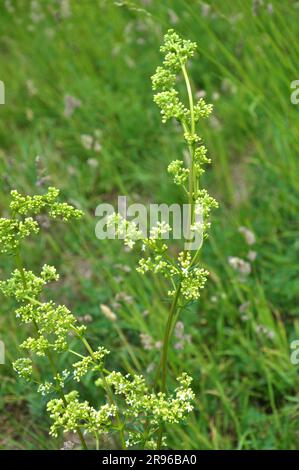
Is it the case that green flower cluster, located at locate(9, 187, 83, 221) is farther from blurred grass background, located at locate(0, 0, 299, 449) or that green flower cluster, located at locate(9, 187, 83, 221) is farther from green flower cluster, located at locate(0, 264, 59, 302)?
blurred grass background, located at locate(0, 0, 299, 449)

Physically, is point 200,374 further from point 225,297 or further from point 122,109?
point 122,109

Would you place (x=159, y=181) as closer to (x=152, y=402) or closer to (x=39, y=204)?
(x=39, y=204)

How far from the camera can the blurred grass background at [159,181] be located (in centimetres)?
239

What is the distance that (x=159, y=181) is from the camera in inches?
130

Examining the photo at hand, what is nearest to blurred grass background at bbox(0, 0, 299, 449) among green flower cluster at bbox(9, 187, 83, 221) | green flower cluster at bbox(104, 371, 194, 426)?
green flower cluster at bbox(104, 371, 194, 426)

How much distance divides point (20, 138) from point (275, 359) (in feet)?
6.57

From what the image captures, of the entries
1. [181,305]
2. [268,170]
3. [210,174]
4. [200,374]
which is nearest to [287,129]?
[268,170]

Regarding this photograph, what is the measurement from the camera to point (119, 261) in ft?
9.02

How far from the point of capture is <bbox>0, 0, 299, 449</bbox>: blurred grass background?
2.39 meters

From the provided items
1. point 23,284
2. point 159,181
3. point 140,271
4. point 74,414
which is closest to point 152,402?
point 74,414

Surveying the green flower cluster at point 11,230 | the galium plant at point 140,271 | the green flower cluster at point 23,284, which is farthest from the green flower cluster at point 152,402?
the green flower cluster at point 11,230

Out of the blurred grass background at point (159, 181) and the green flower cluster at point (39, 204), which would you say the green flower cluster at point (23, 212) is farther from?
the blurred grass background at point (159, 181)

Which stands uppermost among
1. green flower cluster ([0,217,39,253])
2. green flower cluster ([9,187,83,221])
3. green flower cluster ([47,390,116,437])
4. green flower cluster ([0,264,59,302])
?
green flower cluster ([9,187,83,221])

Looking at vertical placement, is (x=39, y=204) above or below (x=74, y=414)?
above
